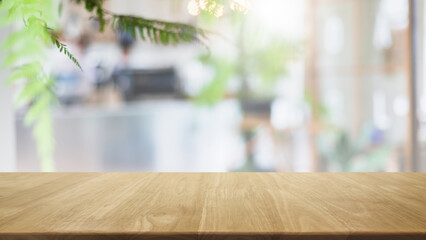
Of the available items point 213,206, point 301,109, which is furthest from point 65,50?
point 301,109

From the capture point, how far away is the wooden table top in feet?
0.97

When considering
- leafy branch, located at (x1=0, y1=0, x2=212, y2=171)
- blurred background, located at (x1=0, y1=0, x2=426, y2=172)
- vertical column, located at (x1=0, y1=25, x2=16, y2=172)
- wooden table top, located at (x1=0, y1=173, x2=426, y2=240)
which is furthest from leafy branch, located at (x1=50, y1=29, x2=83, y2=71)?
blurred background, located at (x1=0, y1=0, x2=426, y2=172)

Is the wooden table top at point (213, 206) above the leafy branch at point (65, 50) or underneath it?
underneath

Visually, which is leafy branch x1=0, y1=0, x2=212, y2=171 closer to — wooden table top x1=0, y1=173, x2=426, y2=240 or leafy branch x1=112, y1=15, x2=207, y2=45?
leafy branch x1=112, y1=15, x2=207, y2=45

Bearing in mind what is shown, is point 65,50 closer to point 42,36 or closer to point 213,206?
point 42,36

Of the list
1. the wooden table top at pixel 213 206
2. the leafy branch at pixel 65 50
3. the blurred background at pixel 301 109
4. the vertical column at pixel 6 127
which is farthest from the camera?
the blurred background at pixel 301 109

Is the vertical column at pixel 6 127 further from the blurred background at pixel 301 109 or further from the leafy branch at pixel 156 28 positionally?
the blurred background at pixel 301 109

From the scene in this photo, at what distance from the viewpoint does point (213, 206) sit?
1.23ft

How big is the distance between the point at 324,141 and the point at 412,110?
771mm

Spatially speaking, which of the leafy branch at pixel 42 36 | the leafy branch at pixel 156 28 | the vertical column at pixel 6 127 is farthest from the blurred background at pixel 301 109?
the leafy branch at pixel 156 28

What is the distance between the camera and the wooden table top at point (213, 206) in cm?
30

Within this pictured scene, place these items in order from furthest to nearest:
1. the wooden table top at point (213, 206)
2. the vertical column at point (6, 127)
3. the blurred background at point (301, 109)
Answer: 1. the blurred background at point (301, 109)
2. the vertical column at point (6, 127)
3. the wooden table top at point (213, 206)

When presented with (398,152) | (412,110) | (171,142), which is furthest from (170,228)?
(171,142)

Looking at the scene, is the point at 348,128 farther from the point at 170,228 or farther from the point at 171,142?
the point at 170,228
